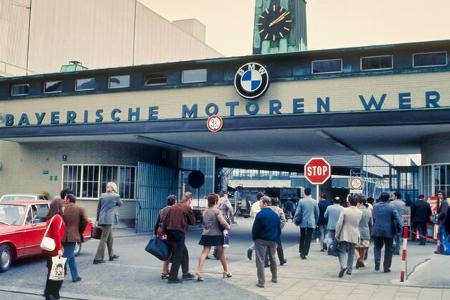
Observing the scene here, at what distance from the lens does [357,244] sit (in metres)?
10.9

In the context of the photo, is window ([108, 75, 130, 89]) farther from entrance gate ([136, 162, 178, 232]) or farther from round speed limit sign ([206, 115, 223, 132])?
round speed limit sign ([206, 115, 223, 132])

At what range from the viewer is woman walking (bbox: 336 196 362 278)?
420 inches

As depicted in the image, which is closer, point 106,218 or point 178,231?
point 178,231

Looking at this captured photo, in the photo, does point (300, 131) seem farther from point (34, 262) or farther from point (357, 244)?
point (34, 262)

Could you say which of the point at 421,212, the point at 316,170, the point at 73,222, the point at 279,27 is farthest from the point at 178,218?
the point at 279,27

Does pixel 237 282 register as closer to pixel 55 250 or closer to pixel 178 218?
pixel 178 218

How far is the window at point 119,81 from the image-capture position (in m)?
19.4

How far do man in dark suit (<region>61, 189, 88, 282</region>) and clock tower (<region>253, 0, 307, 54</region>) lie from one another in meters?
13.6

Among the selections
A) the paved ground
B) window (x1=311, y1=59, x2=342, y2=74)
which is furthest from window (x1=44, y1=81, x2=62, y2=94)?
window (x1=311, y1=59, x2=342, y2=74)

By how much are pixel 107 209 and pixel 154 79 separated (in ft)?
25.9

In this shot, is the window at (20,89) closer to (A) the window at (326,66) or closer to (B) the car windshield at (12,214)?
(B) the car windshield at (12,214)

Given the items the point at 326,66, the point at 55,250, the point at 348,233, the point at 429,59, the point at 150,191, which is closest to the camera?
the point at 55,250

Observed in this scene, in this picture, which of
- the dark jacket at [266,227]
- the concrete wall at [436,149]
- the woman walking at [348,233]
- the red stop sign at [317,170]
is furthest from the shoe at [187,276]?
the concrete wall at [436,149]

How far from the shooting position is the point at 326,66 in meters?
16.7
